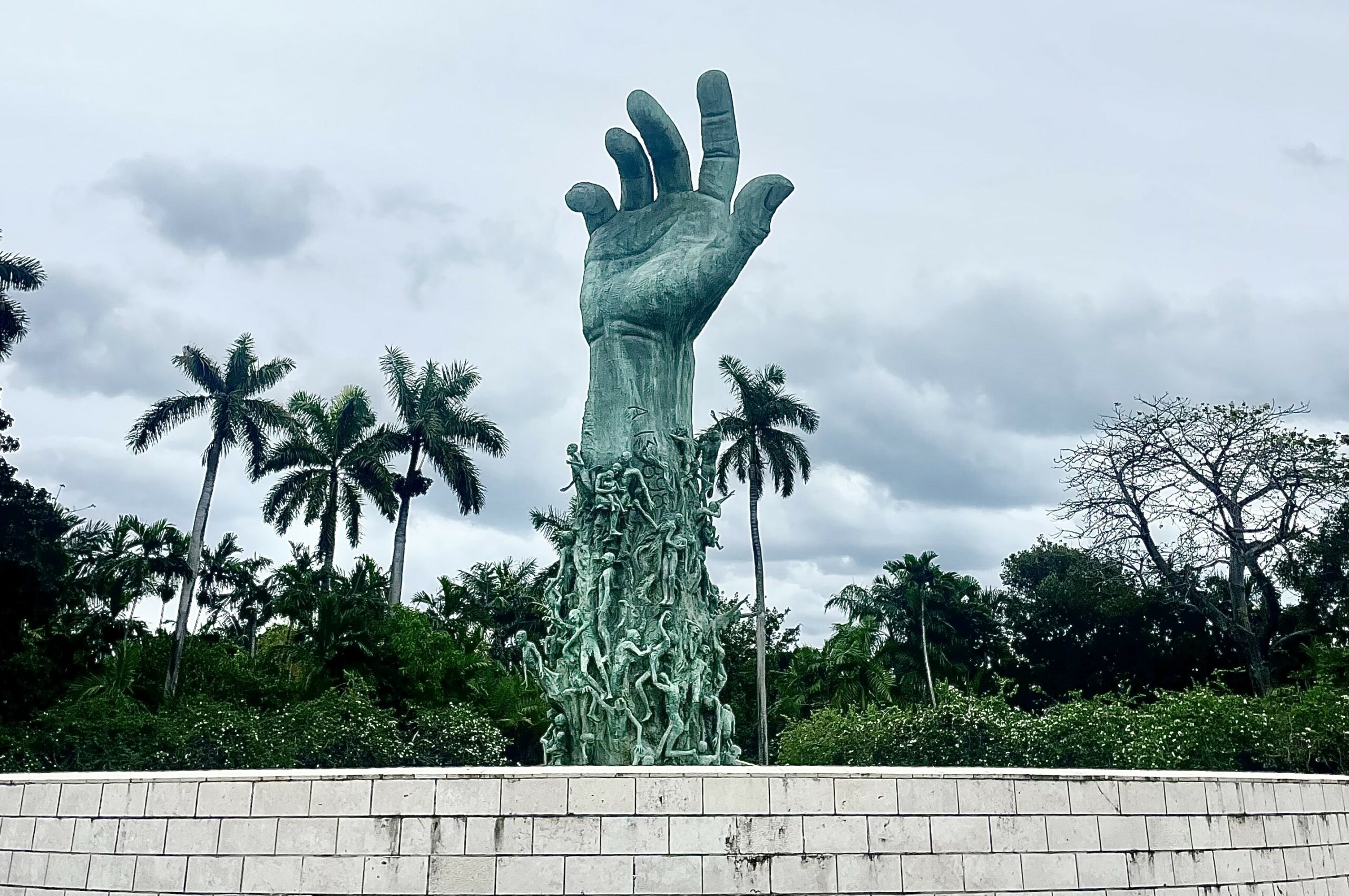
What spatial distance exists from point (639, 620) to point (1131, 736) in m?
9.17

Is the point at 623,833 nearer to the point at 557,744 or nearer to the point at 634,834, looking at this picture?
the point at 634,834

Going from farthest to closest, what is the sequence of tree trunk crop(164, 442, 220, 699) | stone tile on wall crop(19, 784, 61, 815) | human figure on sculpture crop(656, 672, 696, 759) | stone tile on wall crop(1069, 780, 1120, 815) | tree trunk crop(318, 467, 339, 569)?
tree trunk crop(318, 467, 339, 569), tree trunk crop(164, 442, 220, 699), human figure on sculpture crop(656, 672, 696, 759), stone tile on wall crop(19, 784, 61, 815), stone tile on wall crop(1069, 780, 1120, 815)

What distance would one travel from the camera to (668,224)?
12.6 m

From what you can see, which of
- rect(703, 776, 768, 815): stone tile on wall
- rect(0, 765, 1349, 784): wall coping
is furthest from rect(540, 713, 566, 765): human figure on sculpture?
rect(703, 776, 768, 815): stone tile on wall

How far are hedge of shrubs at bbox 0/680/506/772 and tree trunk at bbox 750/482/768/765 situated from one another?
9.47 metres

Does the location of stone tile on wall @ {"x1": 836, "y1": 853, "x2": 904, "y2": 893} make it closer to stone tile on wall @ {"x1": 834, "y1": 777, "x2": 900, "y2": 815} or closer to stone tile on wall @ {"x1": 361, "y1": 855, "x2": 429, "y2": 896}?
stone tile on wall @ {"x1": 834, "y1": 777, "x2": 900, "y2": 815}

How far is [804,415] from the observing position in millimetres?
32125

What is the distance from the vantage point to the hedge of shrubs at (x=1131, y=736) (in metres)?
15.7

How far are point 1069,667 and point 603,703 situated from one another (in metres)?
31.6

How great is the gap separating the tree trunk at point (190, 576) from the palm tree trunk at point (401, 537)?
494cm

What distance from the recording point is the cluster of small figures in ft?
35.2

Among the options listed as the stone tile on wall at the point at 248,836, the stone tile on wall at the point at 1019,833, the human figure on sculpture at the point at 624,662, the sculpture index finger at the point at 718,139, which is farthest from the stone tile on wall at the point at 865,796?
the sculpture index finger at the point at 718,139

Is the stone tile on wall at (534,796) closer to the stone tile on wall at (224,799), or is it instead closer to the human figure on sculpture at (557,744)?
the stone tile on wall at (224,799)

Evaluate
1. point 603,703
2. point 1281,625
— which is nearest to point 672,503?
point 603,703
